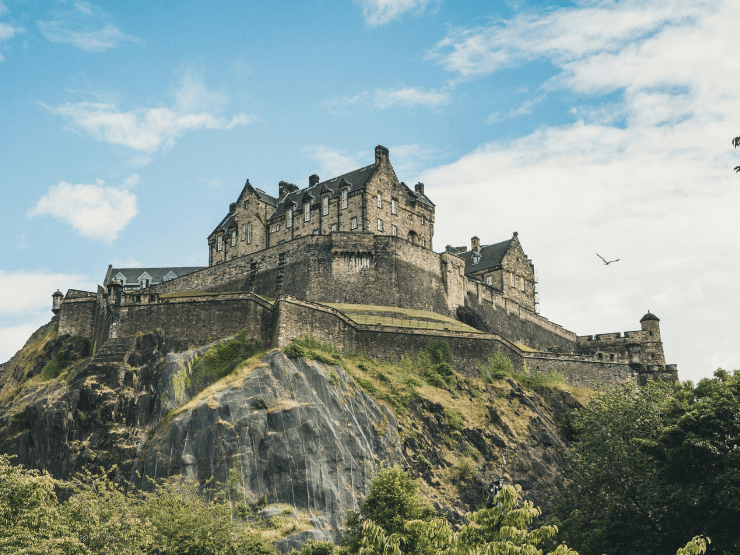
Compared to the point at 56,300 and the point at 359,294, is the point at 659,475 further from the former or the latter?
the point at 56,300

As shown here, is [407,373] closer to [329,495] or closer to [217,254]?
[329,495]

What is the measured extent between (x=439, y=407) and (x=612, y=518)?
16.7 m

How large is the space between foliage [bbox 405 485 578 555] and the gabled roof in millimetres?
50952

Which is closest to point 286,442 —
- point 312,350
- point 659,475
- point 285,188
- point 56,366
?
point 312,350

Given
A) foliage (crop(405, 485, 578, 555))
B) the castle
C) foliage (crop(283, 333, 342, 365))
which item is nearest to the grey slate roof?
the castle

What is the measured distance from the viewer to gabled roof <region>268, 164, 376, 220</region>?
74188 mm

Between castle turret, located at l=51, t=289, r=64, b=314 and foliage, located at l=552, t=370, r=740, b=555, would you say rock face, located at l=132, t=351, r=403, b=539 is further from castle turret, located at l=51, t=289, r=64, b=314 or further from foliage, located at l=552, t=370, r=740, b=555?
castle turret, located at l=51, t=289, r=64, b=314

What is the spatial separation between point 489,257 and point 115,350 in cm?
4225

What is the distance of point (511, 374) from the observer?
61.0m

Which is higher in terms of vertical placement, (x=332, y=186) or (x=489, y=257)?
(x=332, y=186)

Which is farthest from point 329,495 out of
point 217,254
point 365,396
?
point 217,254

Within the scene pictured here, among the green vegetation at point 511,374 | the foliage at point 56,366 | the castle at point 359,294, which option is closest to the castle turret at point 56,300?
the castle at point 359,294

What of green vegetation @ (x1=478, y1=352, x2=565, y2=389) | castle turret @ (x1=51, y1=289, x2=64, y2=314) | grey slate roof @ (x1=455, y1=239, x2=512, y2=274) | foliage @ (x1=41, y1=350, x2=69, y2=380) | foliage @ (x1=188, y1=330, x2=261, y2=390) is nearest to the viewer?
foliage @ (x1=188, y1=330, x2=261, y2=390)

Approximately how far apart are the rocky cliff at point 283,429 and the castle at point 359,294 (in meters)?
2.35
